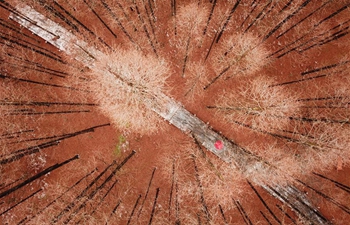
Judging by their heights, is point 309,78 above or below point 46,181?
above

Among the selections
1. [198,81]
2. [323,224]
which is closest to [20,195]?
[198,81]

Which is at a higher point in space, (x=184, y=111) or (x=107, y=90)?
(x=184, y=111)

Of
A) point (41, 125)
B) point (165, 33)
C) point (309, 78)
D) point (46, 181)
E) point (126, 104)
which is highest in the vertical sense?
point (309, 78)

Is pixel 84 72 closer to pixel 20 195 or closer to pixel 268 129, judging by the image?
pixel 20 195

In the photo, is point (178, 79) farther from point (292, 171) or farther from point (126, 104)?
point (292, 171)

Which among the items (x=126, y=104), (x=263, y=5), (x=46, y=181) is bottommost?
(x=46, y=181)

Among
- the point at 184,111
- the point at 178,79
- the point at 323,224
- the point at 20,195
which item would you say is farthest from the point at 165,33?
the point at 323,224
